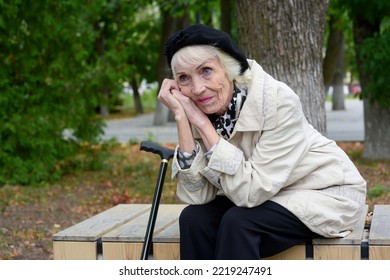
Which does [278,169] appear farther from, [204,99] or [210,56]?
[210,56]

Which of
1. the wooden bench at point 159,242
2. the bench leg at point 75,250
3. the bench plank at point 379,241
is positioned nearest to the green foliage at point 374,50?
the wooden bench at point 159,242

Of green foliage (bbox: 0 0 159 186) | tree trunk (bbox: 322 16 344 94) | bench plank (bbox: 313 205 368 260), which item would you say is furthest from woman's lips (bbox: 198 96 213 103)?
tree trunk (bbox: 322 16 344 94)

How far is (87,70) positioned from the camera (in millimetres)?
10180

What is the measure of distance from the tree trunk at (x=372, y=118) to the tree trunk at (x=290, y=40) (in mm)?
4369

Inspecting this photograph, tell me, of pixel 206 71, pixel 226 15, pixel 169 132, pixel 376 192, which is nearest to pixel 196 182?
pixel 206 71

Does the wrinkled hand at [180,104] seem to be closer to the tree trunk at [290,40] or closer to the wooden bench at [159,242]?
the wooden bench at [159,242]

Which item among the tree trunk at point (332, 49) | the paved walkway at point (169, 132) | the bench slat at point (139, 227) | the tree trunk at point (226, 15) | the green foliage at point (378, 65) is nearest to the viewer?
the bench slat at point (139, 227)

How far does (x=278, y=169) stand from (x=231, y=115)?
1.08 ft

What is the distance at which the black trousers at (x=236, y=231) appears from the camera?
3.37 meters

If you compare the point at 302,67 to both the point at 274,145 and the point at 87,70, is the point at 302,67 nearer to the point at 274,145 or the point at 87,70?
the point at 274,145

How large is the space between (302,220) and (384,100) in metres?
6.85

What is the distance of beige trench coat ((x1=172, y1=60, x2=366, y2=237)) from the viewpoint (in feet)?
11.2
